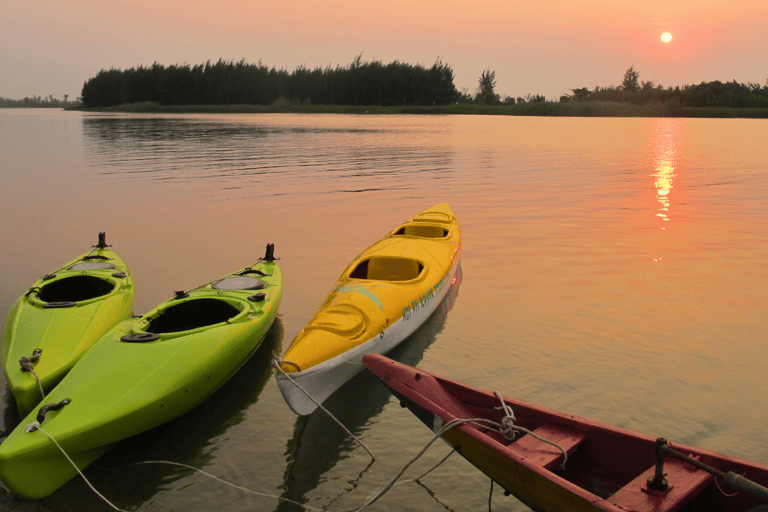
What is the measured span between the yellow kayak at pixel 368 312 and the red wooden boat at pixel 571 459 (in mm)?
925

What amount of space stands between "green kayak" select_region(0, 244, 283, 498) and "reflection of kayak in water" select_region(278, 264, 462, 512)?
1.06 meters

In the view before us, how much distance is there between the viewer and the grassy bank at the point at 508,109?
70500 millimetres

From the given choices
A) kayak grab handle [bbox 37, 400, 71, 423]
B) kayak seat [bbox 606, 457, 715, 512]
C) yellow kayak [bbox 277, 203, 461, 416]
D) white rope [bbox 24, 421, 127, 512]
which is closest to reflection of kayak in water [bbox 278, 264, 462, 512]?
yellow kayak [bbox 277, 203, 461, 416]

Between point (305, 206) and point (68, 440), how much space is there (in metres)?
12.0

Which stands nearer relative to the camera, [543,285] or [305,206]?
[543,285]

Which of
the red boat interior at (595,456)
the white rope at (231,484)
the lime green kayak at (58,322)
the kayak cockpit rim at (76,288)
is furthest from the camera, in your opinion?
the kayak cockpit rim at (76,288)

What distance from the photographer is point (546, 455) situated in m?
4.06

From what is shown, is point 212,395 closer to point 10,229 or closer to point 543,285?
point 543,285

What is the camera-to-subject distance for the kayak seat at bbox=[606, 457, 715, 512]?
3.58 m

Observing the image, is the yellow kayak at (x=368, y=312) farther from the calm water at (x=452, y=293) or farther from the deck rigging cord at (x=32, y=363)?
the deck rigging cord at (x=32, y=363)

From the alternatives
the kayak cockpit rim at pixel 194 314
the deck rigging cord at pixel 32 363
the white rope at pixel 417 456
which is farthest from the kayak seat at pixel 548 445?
the deck rigging cord at pixel 32 363

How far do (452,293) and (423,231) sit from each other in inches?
64.9

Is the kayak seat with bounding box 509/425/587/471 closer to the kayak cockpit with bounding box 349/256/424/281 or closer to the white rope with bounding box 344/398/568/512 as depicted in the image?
the white rope with bounding box 344/398/568/512

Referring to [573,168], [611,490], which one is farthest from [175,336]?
[573,168]
